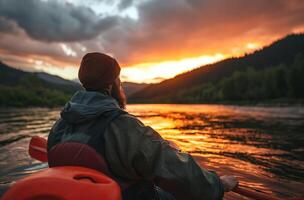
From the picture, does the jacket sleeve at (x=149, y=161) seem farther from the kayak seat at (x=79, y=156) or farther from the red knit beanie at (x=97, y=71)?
the red knit beanie at (x=97, y=71)

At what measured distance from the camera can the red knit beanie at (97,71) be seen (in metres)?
3.19

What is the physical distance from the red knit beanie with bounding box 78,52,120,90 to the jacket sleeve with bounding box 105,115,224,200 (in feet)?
1.65

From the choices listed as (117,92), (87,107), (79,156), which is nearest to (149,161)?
(79,156)

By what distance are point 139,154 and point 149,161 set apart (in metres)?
0.12

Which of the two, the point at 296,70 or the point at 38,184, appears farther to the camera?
the point at 296,70

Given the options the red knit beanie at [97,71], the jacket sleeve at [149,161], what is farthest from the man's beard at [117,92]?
the jacket sleeve at [149,161]

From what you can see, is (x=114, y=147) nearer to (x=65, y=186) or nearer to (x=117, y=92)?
(x=65, y=186)

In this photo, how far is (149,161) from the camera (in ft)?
9.55

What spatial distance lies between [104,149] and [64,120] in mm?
560

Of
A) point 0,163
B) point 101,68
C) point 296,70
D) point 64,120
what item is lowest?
point 0,163

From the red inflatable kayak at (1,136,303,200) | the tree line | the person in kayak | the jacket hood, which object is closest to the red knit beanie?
the person in kayak

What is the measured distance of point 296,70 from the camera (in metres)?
93.4

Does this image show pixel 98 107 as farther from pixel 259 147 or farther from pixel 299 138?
pixel 299 138

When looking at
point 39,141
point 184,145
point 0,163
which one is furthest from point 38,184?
point 184,145
